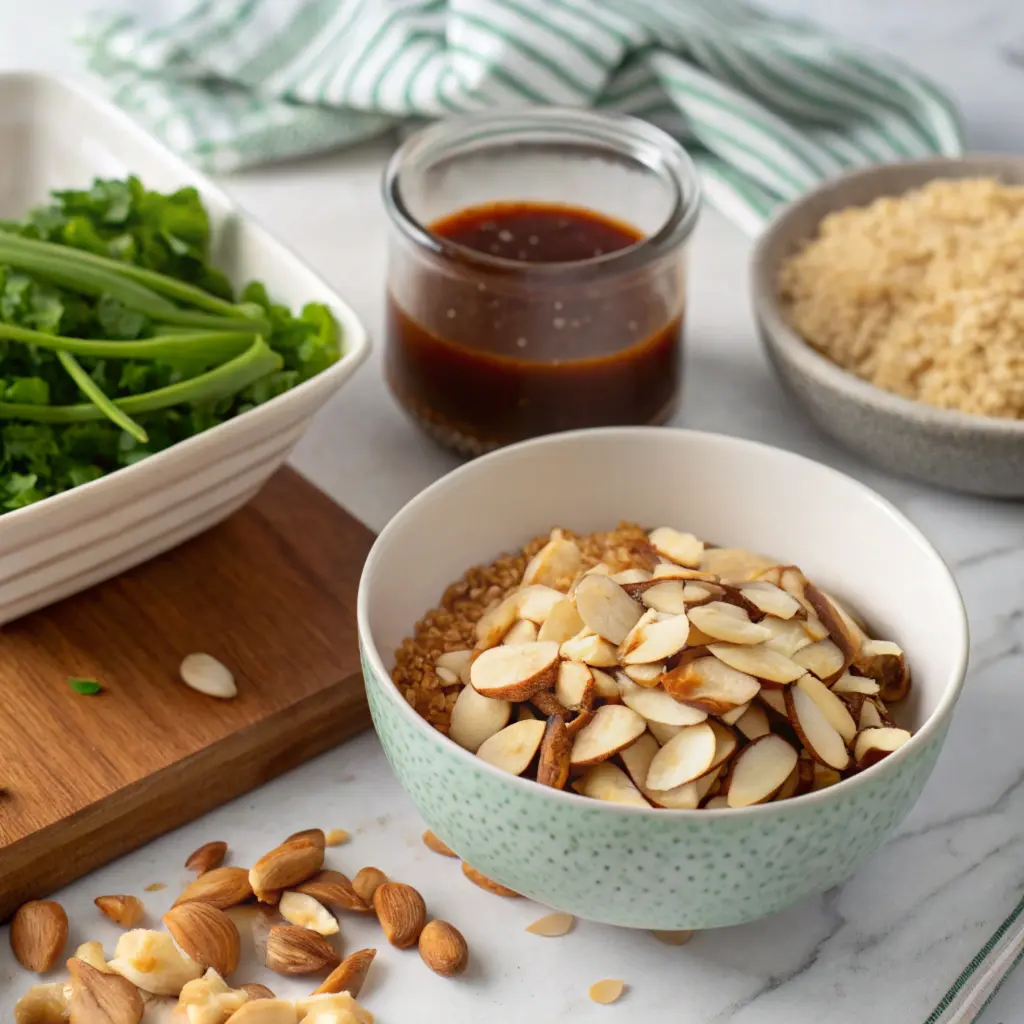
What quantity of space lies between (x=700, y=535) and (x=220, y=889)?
0.46 meters

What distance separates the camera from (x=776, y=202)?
1.65 m

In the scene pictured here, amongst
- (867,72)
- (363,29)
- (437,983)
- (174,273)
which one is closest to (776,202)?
(867,72)

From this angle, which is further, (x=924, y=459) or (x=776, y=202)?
(x=776, y=202)

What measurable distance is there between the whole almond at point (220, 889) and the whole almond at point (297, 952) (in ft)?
0.14

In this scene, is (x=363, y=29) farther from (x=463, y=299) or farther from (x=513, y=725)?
(x=513, y=725)

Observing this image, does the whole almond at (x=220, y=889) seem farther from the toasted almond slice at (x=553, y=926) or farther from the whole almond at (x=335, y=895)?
the toasted almond slice at (x=553, y=926)

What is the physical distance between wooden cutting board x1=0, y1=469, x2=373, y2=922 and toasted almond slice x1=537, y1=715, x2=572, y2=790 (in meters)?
0.25

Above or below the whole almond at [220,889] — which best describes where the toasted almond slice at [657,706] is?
above

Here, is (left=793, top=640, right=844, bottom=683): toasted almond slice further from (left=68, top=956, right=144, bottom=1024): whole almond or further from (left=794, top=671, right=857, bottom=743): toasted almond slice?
(left=68, top=956, right=144, bottom=1024): whole almond

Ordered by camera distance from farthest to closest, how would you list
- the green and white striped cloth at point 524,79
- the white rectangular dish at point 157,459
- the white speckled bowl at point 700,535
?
the green and white striped cloth at point 524,79 → the white rectangular dish at point 157,459 → the white speckled bowl at point 700,535

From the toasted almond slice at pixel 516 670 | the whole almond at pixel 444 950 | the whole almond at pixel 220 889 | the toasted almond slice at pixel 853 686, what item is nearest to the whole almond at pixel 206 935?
the whole almond at pixel 220 889

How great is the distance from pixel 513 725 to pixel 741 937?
0.72ft

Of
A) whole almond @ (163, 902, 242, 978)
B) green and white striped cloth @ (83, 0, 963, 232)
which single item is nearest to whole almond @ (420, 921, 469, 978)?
whole almond @ (163, 902, 242, 978)

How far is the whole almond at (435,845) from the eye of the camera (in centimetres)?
103
